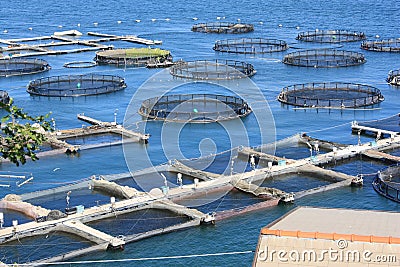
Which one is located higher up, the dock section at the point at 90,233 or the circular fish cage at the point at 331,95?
the dock section at the point at 90,233

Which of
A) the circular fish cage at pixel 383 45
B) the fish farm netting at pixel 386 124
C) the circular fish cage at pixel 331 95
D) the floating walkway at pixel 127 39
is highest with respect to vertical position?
the circular fish cage at pixel 383 45

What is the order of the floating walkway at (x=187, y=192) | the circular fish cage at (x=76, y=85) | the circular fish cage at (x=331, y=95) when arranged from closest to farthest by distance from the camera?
the floating walkway at (x=187, y=192), the circular fish cage at (x=331, y=95), the circular fish cage at (x=76, y=85)

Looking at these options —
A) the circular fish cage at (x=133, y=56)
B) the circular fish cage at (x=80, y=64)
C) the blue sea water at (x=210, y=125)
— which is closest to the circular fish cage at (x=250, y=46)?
the blue sea water at (x=210, y=125)

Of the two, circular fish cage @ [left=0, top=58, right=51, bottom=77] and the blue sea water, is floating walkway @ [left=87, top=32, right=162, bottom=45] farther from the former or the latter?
circular fish cage @ [left=0, top=58, right=51, bottom=77]

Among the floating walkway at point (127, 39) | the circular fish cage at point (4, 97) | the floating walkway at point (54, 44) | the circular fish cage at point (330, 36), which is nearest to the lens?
the circular fish cage at point (4, 97)

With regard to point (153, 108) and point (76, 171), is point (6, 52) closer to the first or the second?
point (153, 108)

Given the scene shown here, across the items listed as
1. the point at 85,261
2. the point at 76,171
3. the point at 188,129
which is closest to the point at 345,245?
the point at 85,261

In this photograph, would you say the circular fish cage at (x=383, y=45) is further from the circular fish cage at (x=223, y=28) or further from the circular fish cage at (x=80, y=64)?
the circular fish cage at (x=80, y=64)
